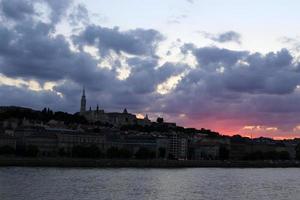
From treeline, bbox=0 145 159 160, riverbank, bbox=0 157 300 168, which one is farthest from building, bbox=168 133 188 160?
riverbank, bbox=0 157 300 168

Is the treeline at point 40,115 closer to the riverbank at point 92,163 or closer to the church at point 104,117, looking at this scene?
the church at point 104,117

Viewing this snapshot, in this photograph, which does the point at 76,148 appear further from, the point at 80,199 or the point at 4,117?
the point at 80,199

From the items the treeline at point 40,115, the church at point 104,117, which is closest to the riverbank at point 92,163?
the treeline at point 40,115

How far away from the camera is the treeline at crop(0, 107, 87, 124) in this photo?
157375 millimetres

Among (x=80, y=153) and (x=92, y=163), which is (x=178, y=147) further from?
(x=92, y=163)

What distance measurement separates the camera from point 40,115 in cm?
16300

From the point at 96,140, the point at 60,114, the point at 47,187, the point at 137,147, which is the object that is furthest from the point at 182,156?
the point at 47,187

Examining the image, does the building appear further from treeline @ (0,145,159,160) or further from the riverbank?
the riverbank

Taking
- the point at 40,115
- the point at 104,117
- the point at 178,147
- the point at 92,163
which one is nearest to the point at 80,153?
the point at 92,163

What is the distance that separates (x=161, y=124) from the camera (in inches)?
7771

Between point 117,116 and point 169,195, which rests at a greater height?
point 117,116

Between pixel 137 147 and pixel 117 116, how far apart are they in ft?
208

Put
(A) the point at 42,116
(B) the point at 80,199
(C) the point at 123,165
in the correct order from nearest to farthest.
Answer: (B) the point at 80,199 < (C) the point at 123,165 < (A) the point at 42,116

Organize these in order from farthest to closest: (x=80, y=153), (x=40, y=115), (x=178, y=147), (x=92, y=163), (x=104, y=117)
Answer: (x=104, y=117) < (x=40, y=115) < (x=178, y=147) < (x=80, y=153) < (x=92, y=163)
